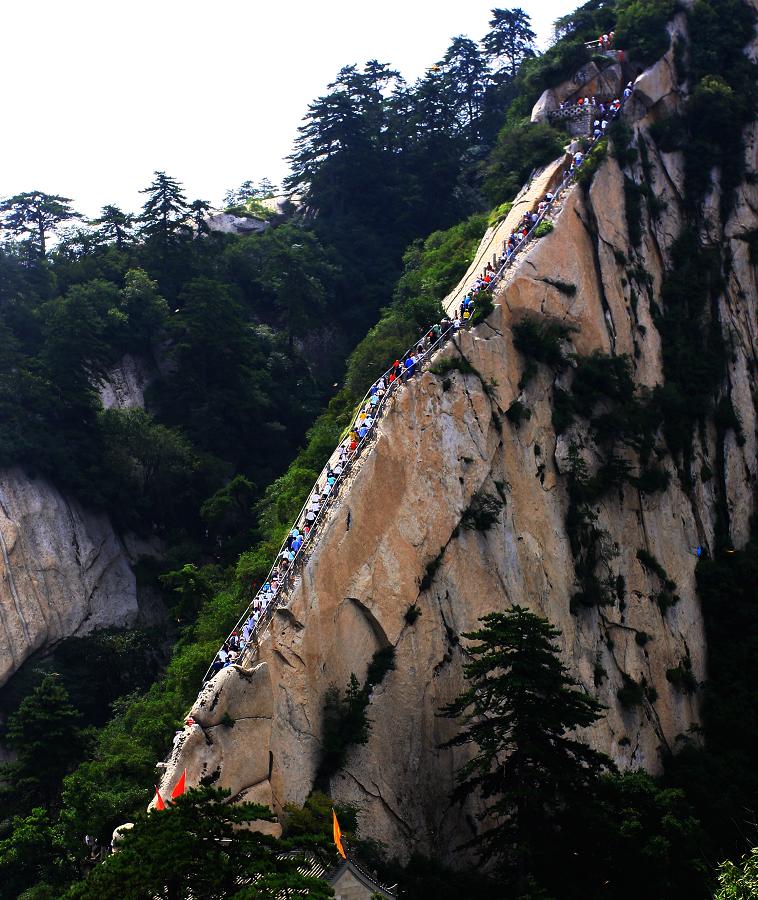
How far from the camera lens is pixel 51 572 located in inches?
1564

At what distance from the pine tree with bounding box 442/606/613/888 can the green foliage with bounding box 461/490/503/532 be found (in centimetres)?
789

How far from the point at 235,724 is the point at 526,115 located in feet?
113

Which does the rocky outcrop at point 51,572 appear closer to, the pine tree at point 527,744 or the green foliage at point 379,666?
the green foliage at point 379,666

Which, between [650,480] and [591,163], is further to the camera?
[591,163]

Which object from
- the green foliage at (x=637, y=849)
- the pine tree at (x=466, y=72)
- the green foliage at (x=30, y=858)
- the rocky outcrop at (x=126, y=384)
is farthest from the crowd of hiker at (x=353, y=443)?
the pine tree at (x=466, y=72)

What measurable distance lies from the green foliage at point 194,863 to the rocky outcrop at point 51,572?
17.9 meters

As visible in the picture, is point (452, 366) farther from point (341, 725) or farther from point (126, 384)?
point (126, 384)

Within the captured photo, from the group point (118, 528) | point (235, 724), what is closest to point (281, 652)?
point (235, 724)

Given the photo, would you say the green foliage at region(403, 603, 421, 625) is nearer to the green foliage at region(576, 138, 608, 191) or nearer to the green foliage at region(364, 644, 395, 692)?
the green foliage at region(364, 644, 395, 692)

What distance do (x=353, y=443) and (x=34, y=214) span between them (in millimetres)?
28417

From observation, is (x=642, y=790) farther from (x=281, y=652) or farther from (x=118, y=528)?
(x=118, y=528)

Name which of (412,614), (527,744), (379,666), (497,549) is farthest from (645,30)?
(527,744)

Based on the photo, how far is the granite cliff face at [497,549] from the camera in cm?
2803

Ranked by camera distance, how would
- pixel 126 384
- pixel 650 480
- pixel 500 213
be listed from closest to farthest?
pixel 650 480, pixel 500 213, pixel 126 384
